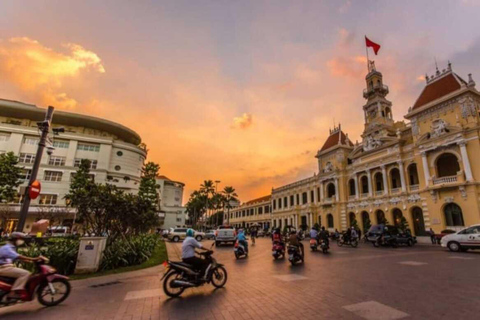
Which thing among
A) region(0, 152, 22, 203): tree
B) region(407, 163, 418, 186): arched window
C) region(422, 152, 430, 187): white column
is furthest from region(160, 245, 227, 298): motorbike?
region(407, 163, 418, 186): arched window

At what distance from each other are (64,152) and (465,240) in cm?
5376

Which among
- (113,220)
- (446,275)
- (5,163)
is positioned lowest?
(446,275)

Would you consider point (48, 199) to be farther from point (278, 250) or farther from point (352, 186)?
point (352, 186)

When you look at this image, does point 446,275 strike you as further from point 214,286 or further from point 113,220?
point 113,220

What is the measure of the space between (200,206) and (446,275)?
62138mm

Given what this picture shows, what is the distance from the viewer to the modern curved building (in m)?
38.8

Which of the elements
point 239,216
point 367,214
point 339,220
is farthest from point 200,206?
point 367,214

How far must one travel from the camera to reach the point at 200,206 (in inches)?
2633

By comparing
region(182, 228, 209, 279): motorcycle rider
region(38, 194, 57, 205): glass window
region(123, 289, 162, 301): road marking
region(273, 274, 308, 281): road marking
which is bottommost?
region(123, 289, 162, 301): road marking

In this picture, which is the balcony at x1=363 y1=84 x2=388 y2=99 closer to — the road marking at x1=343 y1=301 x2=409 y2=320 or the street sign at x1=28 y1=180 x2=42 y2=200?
the road marking at x1=343 y1=301 x2=409 y2=320

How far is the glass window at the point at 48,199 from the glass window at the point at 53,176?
2819 mm

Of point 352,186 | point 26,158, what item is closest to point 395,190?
point 352,186

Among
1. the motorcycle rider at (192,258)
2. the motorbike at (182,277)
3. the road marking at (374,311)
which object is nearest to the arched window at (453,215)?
the road marking at (374,311)

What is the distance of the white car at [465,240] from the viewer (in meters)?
14.8
